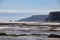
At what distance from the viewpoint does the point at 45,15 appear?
1939 millimetres

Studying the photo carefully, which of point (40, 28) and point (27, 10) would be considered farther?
point (40, 28)

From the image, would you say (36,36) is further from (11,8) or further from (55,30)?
(11,8)

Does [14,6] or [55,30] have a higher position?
[14,6]

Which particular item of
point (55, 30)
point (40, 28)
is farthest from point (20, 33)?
point (55, 30)

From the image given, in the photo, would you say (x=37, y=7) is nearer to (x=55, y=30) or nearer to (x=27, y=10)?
(x=27, y=10)

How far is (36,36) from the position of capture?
2221 millimetres

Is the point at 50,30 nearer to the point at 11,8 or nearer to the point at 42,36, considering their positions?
the point at 42,36

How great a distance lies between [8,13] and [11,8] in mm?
59

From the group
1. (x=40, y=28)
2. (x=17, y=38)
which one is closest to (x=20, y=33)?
(x=17, y=38)

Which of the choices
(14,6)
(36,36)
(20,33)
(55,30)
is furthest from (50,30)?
(14,6)

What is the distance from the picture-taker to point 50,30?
2.12 m

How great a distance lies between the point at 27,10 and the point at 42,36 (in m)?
0.43

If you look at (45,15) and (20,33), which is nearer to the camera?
(45,15)

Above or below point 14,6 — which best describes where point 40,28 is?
below
